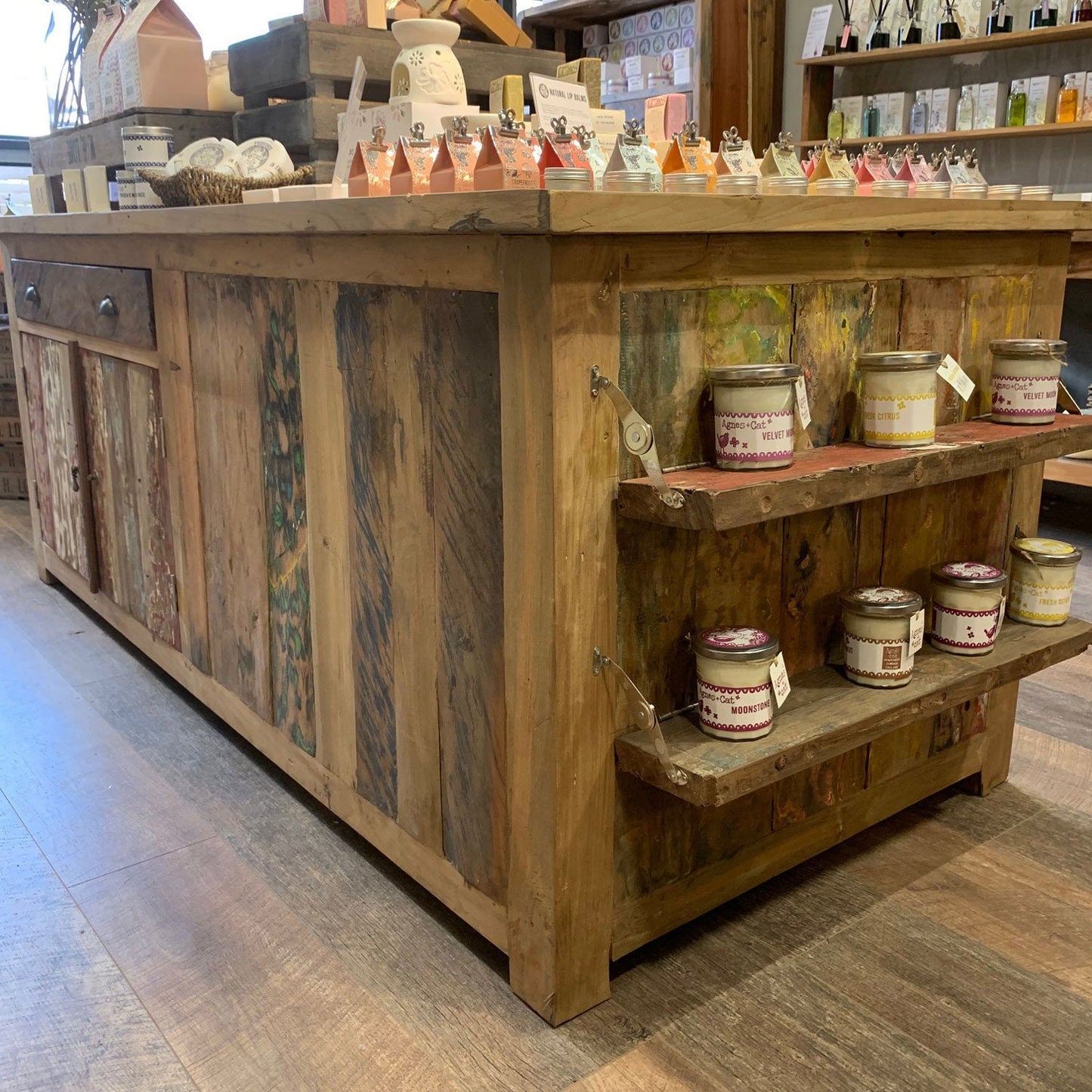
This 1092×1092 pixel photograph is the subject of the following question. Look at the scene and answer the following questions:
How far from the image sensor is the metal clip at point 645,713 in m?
1.23

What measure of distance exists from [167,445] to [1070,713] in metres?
1.84

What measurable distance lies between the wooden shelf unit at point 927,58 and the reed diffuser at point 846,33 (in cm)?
5

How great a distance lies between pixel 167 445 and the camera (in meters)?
2.10

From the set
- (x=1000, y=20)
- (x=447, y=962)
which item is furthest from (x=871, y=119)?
(x=447, y=962)

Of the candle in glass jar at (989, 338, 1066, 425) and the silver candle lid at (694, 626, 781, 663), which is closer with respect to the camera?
the silver candle lid at (694, 626, 781, 663)

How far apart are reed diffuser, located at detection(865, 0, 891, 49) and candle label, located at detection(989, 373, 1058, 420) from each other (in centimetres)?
347

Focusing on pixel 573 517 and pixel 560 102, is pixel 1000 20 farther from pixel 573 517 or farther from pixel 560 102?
pixel 573 517

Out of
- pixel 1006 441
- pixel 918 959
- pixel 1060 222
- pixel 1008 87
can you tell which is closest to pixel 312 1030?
pixel 918 959

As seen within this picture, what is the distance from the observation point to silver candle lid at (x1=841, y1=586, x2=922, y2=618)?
1432 millimetres

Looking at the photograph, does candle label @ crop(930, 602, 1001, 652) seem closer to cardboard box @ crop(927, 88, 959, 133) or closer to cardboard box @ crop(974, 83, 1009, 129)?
cardboard box @ crop(974, 83, 1009, 129)

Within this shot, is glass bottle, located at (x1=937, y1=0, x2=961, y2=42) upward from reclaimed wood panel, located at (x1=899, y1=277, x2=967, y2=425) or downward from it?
upward

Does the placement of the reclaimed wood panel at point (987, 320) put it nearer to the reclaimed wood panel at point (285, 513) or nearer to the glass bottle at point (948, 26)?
the reclaimed wood panel at point (285, 513)

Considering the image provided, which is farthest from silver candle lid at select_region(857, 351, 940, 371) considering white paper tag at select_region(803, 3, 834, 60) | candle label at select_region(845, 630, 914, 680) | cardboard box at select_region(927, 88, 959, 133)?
white paper tag at select_region(803, 3, 834, 60)

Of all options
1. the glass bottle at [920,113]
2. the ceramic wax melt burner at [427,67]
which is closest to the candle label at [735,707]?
the ceramic wax melt burner at [427,67]
